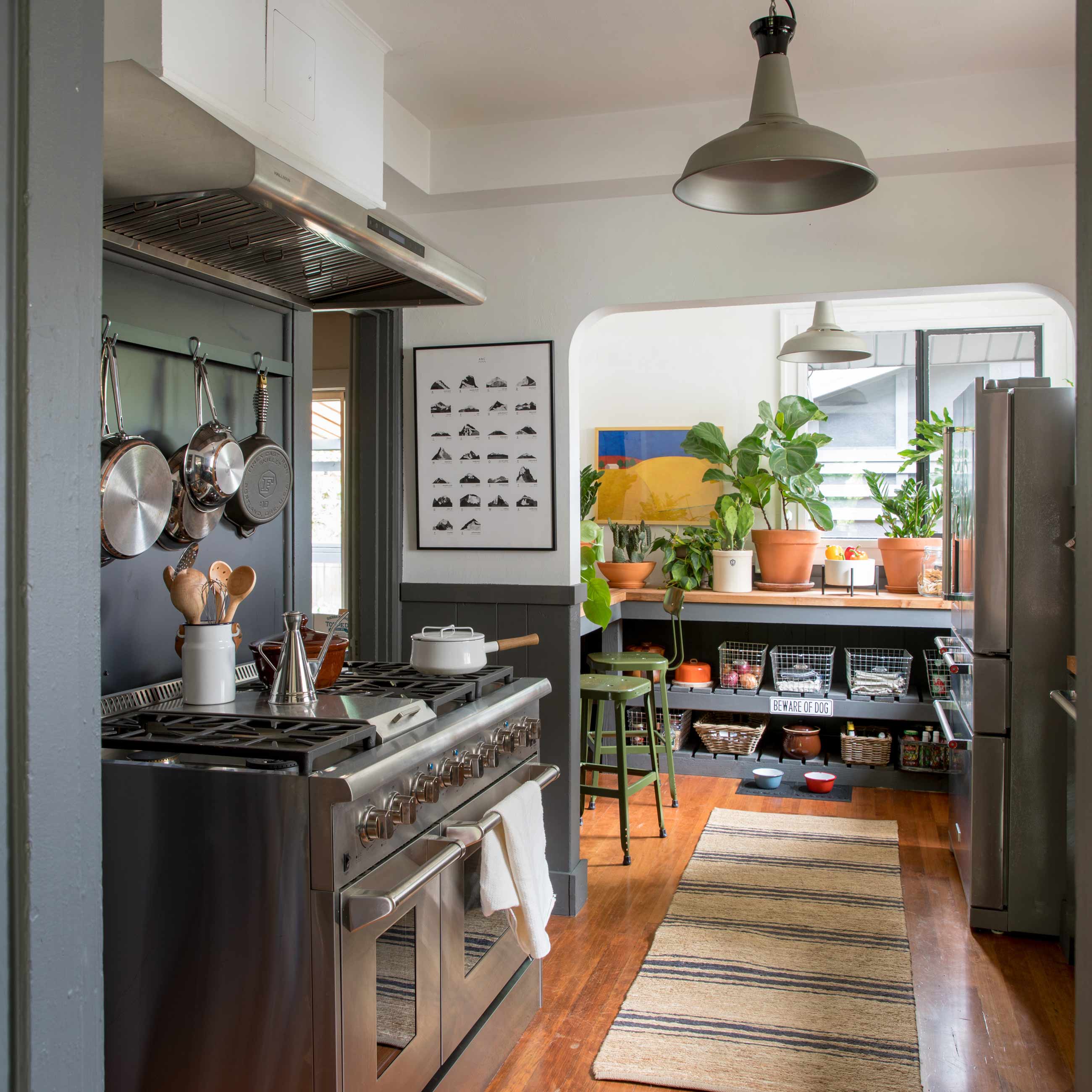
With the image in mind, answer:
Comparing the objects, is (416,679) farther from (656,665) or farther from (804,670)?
(804,670)

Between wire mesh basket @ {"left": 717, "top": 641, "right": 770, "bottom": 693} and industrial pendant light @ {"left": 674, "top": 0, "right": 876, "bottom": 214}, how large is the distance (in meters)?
3.15

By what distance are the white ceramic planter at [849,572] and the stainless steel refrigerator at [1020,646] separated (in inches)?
76.2

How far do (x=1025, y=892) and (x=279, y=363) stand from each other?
108 inches

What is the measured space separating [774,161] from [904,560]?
3479 mm

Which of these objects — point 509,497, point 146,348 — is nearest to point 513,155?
point 509,497

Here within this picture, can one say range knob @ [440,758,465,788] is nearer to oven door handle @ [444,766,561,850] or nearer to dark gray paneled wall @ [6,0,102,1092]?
oven door handle @ [444,766,561,850]

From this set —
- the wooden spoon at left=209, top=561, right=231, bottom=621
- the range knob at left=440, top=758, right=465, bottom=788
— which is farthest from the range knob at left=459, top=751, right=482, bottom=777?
the wooden spoon at left=209, top=561, right=231, bottom=621

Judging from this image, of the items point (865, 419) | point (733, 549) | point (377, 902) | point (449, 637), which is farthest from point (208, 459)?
point (865, 419)

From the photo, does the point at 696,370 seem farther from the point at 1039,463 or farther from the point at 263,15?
the point at 263,15

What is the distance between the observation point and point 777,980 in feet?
9.44

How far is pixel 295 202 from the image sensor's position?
1.77 m

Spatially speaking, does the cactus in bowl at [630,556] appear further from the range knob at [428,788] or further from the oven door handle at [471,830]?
the range knob at [428,788]

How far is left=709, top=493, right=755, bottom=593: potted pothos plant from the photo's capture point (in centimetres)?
509

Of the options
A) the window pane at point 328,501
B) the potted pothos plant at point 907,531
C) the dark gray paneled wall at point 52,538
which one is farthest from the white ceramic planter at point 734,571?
the dark gray paneled wall at point 52,538
